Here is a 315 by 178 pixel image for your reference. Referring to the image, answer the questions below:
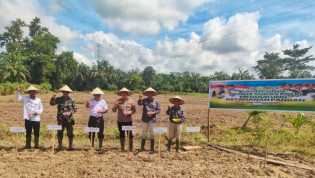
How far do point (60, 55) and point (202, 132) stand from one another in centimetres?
5600

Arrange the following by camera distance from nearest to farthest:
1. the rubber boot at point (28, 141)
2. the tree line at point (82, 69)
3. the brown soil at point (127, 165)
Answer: the brown soil at point (127, 165) < the rubber boot at point (28, 141) < the tree line at point (82, 69)

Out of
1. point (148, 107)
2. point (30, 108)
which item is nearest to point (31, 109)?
point (30, 108)

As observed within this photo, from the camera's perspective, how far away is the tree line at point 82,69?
196ft

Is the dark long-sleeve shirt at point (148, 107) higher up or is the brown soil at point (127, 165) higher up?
the dark long-sleeve shirt at point (148, 107)

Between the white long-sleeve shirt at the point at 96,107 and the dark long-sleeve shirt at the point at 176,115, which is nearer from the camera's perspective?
the white long-sleeve shirt at the point at 96,107

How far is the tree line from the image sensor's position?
5959 cm

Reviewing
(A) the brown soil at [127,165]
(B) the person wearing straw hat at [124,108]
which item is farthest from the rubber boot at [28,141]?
(B) the person wearing straw hat at [124,108]

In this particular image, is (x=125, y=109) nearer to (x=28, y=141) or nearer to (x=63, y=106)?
(x=63, y=106)

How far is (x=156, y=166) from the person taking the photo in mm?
6469

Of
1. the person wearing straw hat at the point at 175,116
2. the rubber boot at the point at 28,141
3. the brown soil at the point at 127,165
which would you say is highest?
the person wearing straw hat at the point at 175,116

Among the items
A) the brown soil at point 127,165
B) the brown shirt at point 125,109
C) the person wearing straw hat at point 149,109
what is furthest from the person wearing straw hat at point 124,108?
the brown soil at point 127,165

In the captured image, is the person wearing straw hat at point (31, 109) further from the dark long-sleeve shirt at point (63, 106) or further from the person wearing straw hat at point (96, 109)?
the person wearing straw hat at point (96, 109)

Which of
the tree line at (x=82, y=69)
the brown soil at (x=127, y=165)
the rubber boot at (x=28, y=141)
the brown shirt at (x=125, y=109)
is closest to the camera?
the brown soil at (x=127, y=165)

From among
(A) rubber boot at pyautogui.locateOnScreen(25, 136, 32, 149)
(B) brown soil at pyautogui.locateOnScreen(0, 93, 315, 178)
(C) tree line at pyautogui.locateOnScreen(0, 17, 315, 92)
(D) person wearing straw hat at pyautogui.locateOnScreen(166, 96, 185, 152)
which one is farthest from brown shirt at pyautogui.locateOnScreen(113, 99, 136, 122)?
(C) tree line at pyautogui.locateOnScreen(0, 17, 315, 92)
